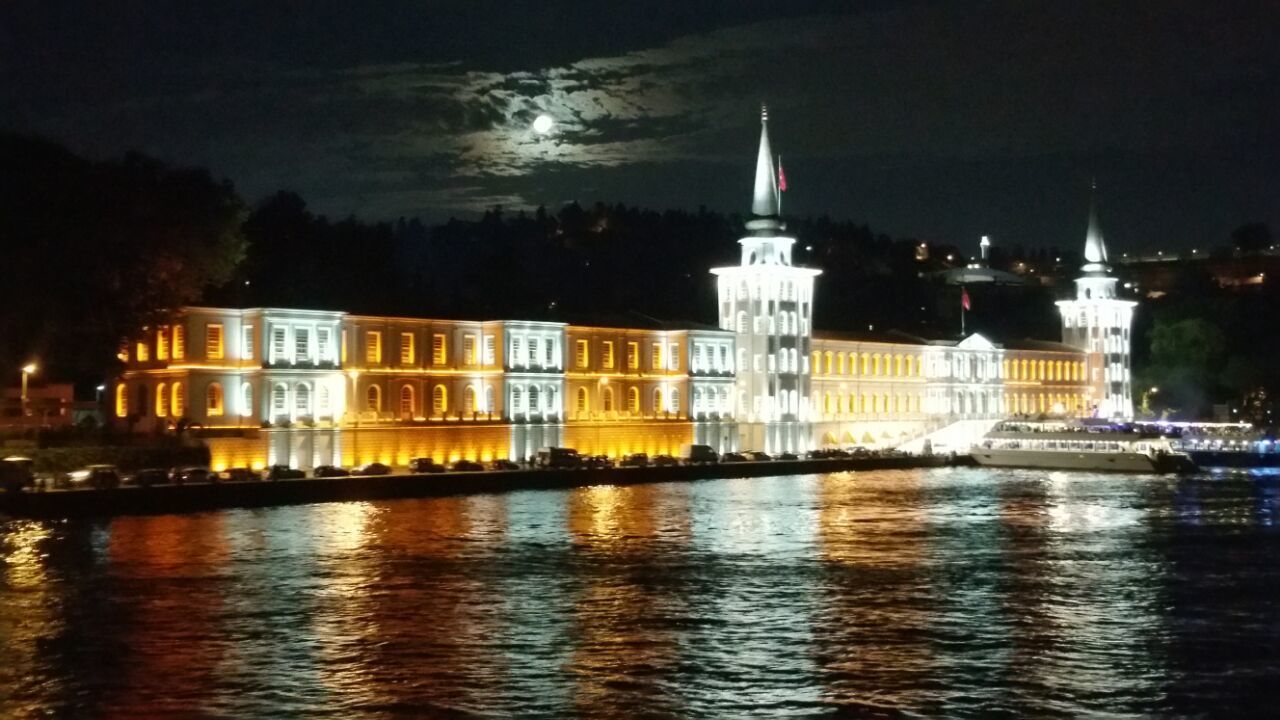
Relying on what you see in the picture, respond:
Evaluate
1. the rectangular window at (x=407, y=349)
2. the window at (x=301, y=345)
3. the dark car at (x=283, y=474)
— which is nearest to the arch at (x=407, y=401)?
the rectangular window at (x=407, y=349)

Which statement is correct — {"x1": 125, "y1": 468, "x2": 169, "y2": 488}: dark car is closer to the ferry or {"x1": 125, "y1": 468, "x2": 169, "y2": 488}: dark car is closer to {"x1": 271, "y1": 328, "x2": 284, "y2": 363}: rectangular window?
{"x1": 271, "y1": 328, "x2": 284, "y2": 363}: rectangular window

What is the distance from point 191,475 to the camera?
196ft

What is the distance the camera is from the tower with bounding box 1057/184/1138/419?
123 m

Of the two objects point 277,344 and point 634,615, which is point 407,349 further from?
point 634,615

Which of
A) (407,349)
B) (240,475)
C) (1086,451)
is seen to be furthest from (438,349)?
(1086,451)

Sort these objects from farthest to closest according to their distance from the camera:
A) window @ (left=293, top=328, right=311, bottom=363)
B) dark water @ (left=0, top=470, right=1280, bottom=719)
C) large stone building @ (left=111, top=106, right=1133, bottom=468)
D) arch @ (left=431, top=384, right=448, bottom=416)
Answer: arch @ (left=431, top=384, right=448, bottom=416), window @ (left=293, top=328, right=311, bottom=363), large stone building @ (left=111, top=106, right=1133, bottom=468), dark water @ (left=0, top=470, right=1280, bottom=719)

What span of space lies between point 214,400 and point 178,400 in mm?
1319

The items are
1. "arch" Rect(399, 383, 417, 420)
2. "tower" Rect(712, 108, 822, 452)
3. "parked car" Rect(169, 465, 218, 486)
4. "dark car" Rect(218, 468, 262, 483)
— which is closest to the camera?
"parked car" Rect(169, 465, 218, 486)

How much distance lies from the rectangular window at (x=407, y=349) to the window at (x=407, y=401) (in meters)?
1.10

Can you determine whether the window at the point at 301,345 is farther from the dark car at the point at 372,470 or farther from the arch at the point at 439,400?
the arch at the point at 439,400

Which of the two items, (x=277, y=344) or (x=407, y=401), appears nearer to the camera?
(x=277, y=344)

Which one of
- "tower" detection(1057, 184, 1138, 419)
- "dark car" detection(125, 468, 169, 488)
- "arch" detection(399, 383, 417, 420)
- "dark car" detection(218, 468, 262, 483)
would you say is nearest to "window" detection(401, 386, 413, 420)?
"arch" detection(399, 383, 417, 420)

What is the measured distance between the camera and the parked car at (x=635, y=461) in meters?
78.1

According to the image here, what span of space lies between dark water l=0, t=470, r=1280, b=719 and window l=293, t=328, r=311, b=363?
1290 centimetres
